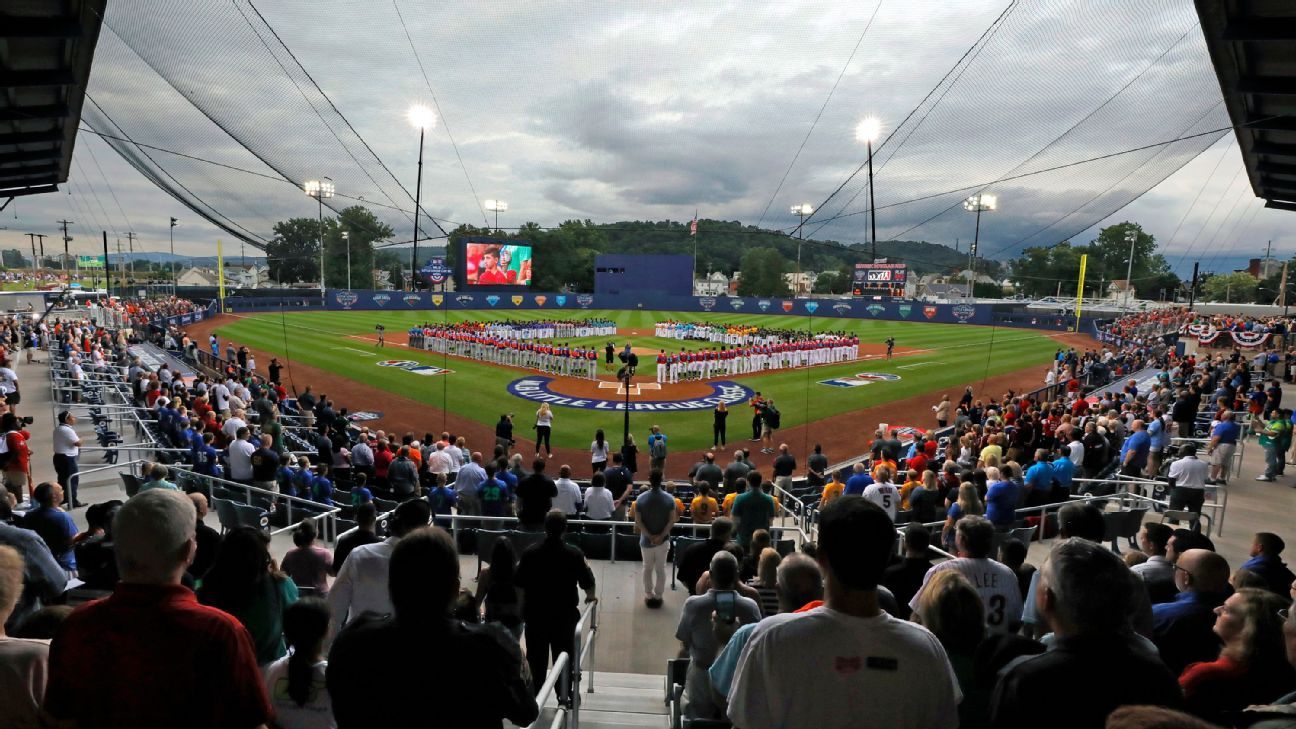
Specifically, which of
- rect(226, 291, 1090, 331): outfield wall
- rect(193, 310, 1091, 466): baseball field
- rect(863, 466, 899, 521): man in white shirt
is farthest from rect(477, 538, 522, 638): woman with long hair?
rect(226, 291, 1090, 331): outfield wall

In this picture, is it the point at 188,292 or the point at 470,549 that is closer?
the point at 470,549

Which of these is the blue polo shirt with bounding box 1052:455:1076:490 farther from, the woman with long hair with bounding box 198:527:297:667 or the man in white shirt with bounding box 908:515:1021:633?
the woman with long hair with bounding box 198:527:297:667

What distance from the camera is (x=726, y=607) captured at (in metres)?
3.83

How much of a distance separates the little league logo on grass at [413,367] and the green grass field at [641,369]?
536 millimetres

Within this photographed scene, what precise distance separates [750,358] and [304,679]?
2866 cm

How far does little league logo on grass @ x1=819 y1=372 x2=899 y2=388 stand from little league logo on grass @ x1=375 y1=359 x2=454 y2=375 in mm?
16787

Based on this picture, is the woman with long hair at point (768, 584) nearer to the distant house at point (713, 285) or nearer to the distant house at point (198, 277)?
the distant house at point (713, 285)

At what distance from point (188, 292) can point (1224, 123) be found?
83.3 metres

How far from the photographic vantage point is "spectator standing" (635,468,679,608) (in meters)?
7.41

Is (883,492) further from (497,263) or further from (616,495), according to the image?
(497,263)

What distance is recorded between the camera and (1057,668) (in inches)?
83.1

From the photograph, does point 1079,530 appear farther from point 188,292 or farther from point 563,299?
point 188,292

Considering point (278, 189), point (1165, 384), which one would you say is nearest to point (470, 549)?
point (278, 189)

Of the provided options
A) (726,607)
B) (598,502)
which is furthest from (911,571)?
(598,502)
